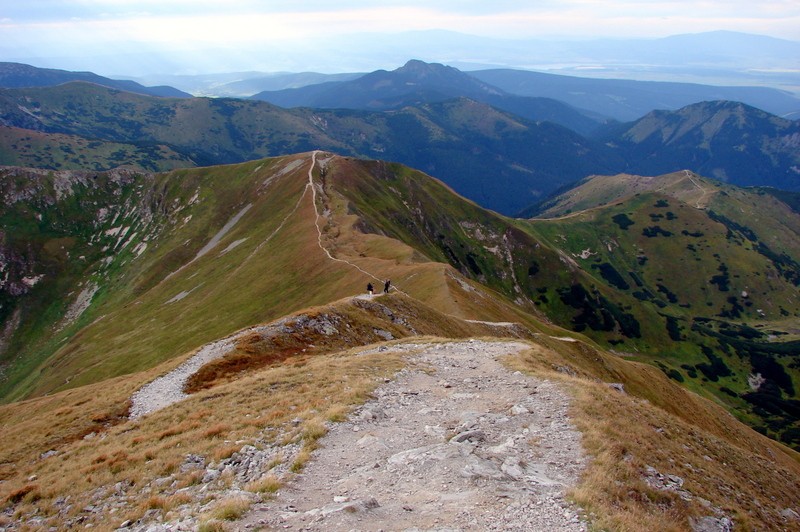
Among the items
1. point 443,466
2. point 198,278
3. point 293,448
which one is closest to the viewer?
point 443,466

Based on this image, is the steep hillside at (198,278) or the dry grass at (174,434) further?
the steep hillside at (198,278)

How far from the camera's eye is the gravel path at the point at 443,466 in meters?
14.6

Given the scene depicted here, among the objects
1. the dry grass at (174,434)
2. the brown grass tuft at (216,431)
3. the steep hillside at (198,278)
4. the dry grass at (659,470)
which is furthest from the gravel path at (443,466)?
the steep hillside at (198,278)

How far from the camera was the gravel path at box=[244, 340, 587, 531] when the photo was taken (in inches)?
576

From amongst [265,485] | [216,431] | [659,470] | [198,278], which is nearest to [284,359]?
[216,431]

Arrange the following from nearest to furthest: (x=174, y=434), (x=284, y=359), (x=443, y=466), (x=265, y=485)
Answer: (x=265, y=485), (x=443, y=466), (x=174, y=434), (x=284, y=359)

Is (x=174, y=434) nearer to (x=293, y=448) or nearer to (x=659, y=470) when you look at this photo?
(x=293, y=448)

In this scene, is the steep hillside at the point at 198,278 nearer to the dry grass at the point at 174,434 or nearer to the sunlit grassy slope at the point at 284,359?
the sunlit grassy slope at the point at 284,359

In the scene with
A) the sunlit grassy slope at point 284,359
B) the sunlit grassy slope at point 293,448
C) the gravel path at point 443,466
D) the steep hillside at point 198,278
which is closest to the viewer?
the gravel path at point 443,466

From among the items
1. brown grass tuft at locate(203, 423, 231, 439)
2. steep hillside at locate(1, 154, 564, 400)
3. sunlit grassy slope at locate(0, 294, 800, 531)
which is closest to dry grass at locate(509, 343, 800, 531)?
sunlit grassy slope at locate(0, 294, 800, 531)

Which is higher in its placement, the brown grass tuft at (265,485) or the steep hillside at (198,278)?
the brown grass tuft at (265,485)

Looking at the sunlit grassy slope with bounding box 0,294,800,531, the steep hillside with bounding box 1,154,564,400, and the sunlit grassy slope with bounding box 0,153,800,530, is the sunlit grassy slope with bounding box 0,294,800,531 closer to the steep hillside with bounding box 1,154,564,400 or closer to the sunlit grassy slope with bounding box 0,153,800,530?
the sunlit grassy slope with bounding box 0,153,800,530

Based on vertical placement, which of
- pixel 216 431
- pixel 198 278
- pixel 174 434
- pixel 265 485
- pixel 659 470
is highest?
pixel 265 485

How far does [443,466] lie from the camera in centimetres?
1812
